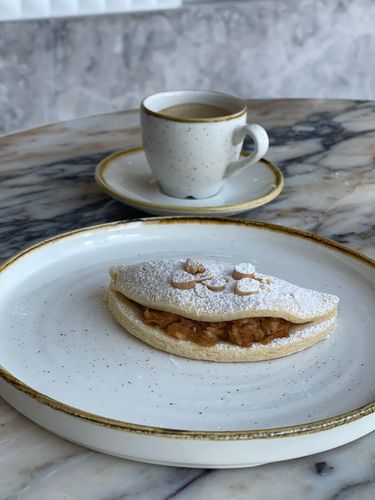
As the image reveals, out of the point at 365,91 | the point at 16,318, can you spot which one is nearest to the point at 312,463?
the point at 16,318

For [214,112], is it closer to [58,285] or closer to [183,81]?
[58,285]

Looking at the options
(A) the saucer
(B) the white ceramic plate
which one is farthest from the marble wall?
(B) the white ceramic plate

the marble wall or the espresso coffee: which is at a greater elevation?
the espresso coffee

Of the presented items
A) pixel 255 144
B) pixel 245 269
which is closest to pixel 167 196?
pixel 255 144

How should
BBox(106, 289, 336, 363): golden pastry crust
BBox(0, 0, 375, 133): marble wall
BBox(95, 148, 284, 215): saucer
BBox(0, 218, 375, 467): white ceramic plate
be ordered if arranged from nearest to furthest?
BBox(0, 218, 375, 467): white ceramic plate < BBox(106, 289, 336, 363): golden pastry crust < BBox(95, 148, 284, 215): saucer < BBox(0, 0, 375, 133): marble wall

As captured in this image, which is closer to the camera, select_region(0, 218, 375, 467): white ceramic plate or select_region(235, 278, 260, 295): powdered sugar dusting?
select_region(0, 218, 375, 467): white ceramic plate

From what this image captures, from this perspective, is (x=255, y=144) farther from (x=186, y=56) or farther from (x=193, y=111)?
(x=186, y=56)

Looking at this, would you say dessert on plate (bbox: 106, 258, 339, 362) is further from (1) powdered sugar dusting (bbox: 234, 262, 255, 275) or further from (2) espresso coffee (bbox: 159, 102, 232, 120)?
(2) espresso coffee (bbox: 159, 102, 232, 120)

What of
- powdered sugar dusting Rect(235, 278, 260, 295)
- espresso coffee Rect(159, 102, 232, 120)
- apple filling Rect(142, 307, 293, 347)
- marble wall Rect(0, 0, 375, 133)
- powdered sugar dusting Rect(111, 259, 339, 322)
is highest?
espresso coffee Rect(159, 102, 232, 120)
